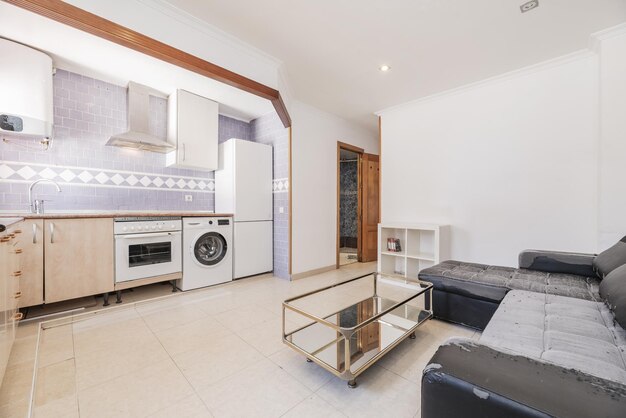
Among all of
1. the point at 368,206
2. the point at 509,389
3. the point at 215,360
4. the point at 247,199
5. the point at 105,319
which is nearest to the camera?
the point at 509,389

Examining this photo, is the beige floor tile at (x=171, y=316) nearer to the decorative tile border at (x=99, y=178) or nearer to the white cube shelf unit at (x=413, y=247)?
the decorative tile border at (x=99, y=178)

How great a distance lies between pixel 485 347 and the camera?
100 centimetres

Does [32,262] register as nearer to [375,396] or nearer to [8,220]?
[8,220]

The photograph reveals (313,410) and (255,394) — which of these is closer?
(313,410)

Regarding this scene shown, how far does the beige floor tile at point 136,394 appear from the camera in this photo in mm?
1356

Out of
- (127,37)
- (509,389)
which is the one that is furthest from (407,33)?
(509,389)

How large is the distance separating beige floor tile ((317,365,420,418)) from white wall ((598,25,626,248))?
247cm

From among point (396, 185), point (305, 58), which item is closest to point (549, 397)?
point (305, 58)

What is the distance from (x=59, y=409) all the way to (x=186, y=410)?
0.66m

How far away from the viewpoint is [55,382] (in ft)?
5.16

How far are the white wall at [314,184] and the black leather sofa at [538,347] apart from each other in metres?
2.18

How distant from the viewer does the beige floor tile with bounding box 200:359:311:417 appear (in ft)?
4.45

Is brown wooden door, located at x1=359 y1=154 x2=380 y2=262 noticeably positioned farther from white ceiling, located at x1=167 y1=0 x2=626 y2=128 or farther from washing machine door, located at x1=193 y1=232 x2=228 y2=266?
washing machine door, located at x1=193 y1=232 x2=228 y2=266

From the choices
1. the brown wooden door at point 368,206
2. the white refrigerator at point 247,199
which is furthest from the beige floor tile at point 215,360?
the brown wooden door at point 368,206
